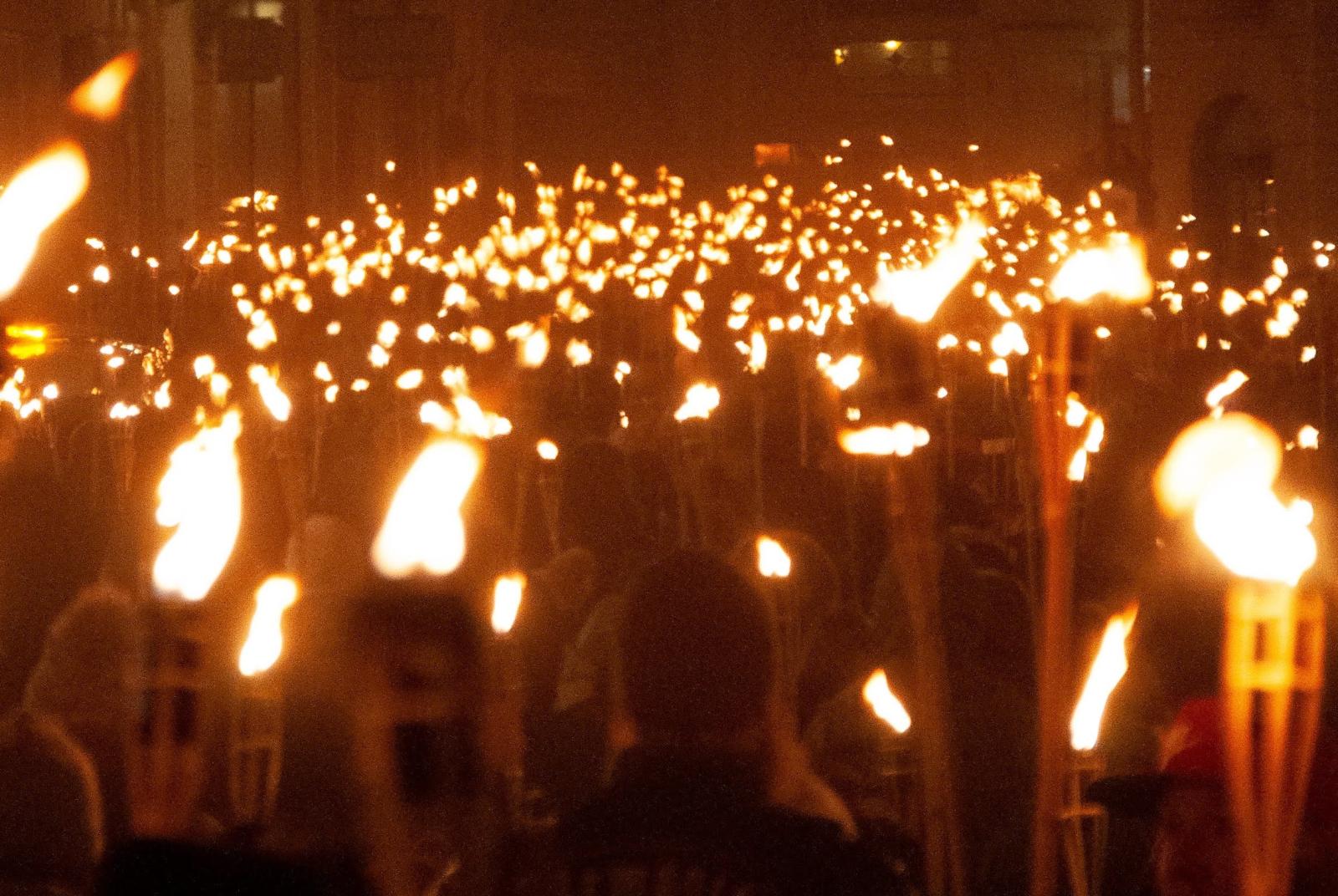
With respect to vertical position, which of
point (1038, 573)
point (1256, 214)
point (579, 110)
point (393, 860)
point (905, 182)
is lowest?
point (393, 860)

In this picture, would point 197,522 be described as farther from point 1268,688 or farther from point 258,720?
point 1268,688

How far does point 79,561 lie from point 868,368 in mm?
3724

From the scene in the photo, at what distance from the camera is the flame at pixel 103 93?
4.04 metres

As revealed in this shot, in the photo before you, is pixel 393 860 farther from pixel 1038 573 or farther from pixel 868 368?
pixel 1038 573

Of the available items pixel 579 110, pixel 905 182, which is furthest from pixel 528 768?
pixel 579 110

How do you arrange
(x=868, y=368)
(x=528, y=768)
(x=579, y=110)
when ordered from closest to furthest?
(x=868, y=368) < (x=528, y=768) < (x=579, y=110)

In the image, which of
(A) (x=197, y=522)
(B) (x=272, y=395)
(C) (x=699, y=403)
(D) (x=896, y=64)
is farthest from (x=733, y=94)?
(A) (x=197, y=522)

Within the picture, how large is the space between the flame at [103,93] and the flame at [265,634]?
3.96 feet

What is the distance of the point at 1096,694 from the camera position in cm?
518

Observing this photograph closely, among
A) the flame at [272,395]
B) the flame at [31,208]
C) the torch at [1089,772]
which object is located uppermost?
the flame at [272,395]

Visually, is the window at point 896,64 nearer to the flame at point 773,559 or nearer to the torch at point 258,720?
the flame at point 773,559

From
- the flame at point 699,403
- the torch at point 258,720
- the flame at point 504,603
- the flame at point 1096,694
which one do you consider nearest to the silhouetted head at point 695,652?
the torch at point 258,720

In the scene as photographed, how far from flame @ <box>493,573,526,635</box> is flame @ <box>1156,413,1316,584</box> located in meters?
1.81

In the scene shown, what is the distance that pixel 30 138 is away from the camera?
36219 mm
